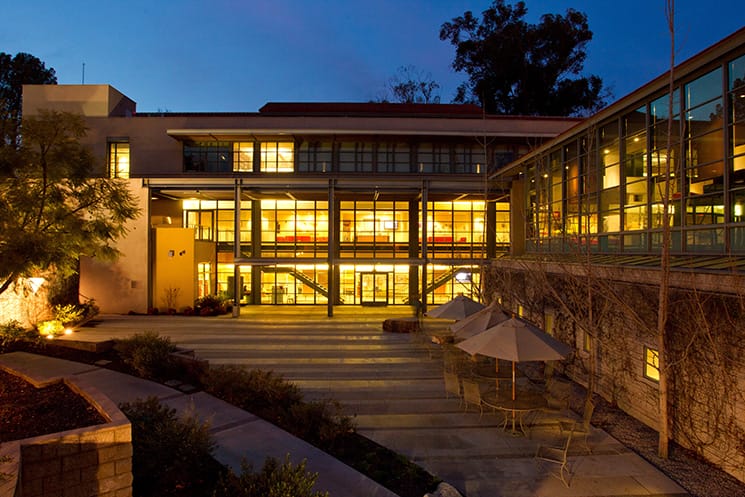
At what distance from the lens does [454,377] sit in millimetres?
9227

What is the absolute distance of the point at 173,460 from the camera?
19.0 feet

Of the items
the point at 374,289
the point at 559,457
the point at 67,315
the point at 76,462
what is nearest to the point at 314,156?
the point at 374,289

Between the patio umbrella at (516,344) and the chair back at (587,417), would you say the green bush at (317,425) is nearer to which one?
the patio umbrella at (516,344)

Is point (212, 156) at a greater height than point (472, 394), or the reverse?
point (212, 156)

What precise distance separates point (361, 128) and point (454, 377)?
776 inches

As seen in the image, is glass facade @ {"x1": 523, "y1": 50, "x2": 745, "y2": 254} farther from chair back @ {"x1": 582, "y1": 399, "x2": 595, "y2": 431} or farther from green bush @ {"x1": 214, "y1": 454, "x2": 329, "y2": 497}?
green bush @ {"x1": 214, "y1": 454, "x2": 329, "y2": 497}

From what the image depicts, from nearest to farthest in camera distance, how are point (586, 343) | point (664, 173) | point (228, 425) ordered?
point (228, 425) < point (664, 173) < point (586, 343)

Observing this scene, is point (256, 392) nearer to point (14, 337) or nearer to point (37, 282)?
point (14, 337)

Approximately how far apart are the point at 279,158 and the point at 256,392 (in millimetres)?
19691

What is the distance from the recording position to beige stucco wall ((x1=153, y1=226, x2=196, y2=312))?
22750 millimetres

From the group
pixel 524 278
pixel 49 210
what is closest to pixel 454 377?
pixel 524 278

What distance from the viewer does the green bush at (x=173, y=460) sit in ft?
18.0

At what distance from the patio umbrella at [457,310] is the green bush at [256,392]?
5294 millimetres

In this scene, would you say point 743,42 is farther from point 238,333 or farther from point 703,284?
point 238,333
